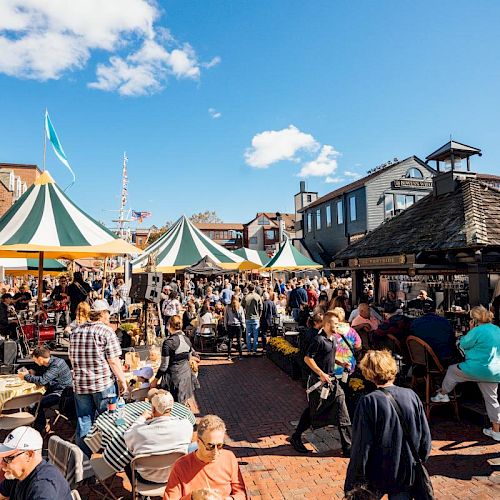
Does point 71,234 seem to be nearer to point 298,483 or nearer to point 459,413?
point 298,483

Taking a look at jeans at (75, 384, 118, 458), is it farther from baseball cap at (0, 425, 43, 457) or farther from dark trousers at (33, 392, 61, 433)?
baseball cap at (0, 425, 43, 457)

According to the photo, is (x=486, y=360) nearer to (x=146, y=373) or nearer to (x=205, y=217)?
(x=146, y=373)

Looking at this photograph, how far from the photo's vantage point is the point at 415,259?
742cm

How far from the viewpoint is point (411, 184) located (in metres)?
27.1

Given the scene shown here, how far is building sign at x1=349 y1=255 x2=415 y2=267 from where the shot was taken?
25.3 ft

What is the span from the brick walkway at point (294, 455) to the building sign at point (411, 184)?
73.4 feet

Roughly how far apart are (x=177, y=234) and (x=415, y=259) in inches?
459

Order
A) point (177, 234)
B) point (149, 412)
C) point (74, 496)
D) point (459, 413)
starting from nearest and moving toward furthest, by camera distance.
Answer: point (74, 496)
point (149, 412)
point (459, 413)
point (177, 234)

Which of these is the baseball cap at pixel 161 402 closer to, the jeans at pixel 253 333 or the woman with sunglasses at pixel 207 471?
the woman with sunglasses at pixel 207 471

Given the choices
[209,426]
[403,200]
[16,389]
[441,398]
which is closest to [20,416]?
[16,389]

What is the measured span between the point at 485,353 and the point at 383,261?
3.94 metres

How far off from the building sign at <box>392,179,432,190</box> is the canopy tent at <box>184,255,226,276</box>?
17.3 m

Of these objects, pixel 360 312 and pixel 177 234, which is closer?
pixel 360 312

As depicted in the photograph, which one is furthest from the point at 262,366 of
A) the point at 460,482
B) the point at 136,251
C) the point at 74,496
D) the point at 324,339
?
the point at 74,496
